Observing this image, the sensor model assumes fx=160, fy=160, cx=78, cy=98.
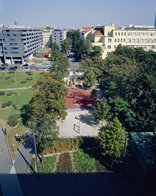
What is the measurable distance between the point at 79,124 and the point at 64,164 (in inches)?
276

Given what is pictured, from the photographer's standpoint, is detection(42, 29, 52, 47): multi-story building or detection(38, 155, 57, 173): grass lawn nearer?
detection(38, 155, 57, 173): grass lawn

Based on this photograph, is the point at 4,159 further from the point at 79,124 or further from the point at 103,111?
the point at 103,111

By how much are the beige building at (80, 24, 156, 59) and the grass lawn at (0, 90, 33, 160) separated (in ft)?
94.4

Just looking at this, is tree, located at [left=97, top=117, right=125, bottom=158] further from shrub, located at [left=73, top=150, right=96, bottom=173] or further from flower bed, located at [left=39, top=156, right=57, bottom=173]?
flower bed, located at [left=39, top=156, right=57, bottom=173]

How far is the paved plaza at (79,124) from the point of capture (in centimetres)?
1919

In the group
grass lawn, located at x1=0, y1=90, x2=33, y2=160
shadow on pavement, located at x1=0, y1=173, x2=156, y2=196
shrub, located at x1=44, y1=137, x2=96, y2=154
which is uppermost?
grass lawn, located at x1=0, y1=90, x2=33, y2=160

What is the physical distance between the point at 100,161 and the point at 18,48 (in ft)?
169

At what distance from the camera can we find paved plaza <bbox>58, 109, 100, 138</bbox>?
63.0 ft

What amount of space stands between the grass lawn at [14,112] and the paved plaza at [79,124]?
16.5ft

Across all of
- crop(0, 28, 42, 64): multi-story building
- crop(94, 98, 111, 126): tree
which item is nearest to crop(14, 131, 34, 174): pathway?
crop(94, 98, 111, 126): tree

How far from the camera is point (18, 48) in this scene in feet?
181

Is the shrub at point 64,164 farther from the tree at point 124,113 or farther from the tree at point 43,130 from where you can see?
the tree at point 124,113

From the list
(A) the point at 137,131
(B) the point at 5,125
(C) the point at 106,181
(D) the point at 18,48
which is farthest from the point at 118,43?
(C) the point at 106,181

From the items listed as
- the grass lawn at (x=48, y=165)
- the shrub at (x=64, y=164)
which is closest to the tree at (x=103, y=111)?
the shrub at (x=64, y=164)
